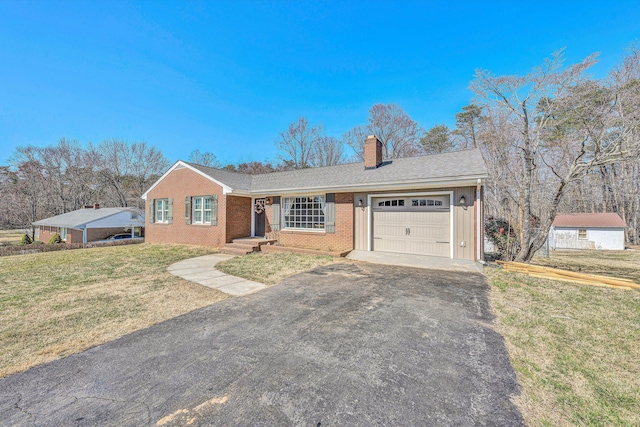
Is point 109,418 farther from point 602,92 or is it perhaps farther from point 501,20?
point 501,20

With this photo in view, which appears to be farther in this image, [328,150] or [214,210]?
[328,150]

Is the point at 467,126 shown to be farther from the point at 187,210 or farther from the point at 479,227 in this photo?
the point at 187,210

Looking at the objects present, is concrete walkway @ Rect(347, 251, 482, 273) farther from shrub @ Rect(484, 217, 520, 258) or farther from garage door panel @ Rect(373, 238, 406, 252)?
shrub @ Rect(484, 217, 520, 258)

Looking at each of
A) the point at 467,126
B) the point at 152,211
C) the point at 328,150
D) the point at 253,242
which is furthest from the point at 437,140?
the point at 152,211

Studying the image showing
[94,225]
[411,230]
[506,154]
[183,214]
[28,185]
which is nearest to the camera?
[411,230]

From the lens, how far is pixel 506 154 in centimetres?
1473

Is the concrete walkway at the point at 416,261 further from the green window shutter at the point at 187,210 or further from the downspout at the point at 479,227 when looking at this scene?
the green window shutter at the point at 187,210

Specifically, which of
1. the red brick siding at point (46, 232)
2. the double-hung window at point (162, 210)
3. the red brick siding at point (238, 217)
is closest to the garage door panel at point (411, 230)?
the red brick siding at point (238, 217)

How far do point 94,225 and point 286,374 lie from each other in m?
24.3

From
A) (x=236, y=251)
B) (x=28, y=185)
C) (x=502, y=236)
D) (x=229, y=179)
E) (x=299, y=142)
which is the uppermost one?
(x=299, y=142)

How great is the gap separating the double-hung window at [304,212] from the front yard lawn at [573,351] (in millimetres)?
6590

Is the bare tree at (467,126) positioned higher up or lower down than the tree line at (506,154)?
higher up

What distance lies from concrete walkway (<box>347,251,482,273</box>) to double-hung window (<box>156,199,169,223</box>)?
38.6 ft

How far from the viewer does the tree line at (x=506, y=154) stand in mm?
8906
